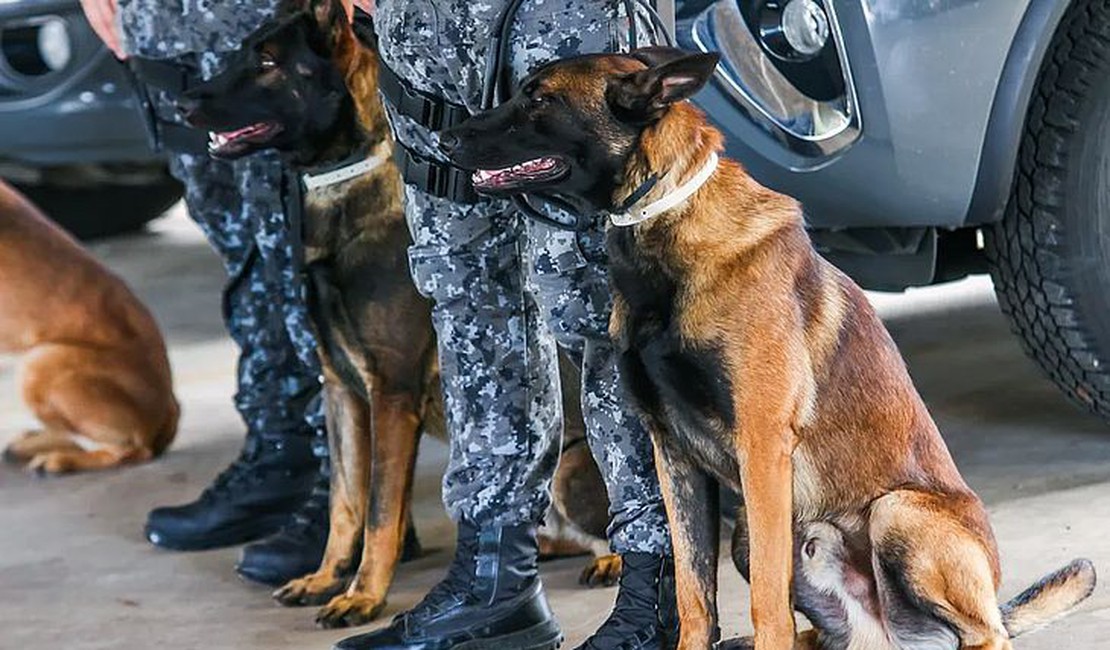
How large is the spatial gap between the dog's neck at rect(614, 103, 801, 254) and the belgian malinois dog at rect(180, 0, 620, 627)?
0.84 m

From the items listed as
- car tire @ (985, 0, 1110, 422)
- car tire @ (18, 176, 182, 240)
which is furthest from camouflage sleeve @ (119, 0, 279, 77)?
car tire @ (18, 176, 182, 240)

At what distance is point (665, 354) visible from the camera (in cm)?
276

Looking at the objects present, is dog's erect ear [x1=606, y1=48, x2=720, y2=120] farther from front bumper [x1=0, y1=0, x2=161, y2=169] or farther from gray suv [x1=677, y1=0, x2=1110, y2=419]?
front bumper [x1=0, y1=0, x2=161, y2=169]

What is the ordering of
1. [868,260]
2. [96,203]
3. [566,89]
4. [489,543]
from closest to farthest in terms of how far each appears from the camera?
1. [566,89]
2. [489,543]
3. [868,260]
4. [96,203]

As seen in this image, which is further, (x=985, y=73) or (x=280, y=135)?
(x=985, y=73)

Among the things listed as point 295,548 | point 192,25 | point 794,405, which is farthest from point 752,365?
point 192,25

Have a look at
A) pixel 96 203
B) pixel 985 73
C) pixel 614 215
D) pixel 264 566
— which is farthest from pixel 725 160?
pixel 96 203

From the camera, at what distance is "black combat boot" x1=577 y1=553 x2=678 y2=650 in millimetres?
3041

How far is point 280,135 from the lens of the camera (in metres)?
3.42

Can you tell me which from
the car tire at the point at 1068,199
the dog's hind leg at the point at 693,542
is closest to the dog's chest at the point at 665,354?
the dog's hind leg at the point at 693,542

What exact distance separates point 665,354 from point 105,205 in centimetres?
493

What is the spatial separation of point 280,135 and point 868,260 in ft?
4.46

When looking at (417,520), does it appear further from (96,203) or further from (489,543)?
(96,203)

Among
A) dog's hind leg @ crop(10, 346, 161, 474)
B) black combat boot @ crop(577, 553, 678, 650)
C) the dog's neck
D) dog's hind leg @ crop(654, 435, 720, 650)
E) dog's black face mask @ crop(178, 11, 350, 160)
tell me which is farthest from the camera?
dog's hind leg @ crop(10, 346, 161, 474)
